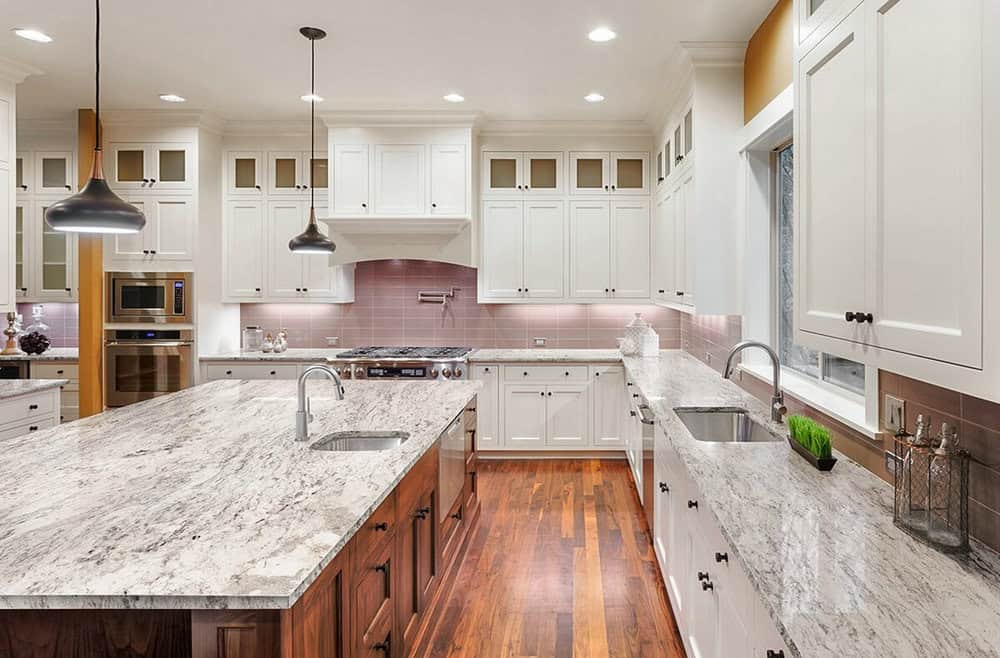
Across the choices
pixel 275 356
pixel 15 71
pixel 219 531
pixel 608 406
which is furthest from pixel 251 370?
pixel 219 531

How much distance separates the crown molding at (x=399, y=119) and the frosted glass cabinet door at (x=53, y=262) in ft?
7.77

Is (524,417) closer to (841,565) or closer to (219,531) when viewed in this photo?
(219,531)

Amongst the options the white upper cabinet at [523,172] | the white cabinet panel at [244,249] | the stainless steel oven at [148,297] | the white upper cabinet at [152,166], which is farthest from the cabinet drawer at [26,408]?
the white upper cabinet at [523,172]

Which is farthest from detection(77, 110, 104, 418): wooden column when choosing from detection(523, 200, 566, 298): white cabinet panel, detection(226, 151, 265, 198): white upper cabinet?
detection(523, 200, 566, 298): white cabinet panel

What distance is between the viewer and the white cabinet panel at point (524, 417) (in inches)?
212

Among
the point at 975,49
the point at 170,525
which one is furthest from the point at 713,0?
the point at 170,525

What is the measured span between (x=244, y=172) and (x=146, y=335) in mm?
1562

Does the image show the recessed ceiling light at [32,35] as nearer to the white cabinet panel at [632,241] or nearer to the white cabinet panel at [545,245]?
the white cabinet panel at [545,245]

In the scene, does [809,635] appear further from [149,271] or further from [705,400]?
[149,271]

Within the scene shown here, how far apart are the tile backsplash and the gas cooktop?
385cm

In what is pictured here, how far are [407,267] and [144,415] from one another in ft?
10.5

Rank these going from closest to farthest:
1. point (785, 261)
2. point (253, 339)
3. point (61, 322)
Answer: point (785, 261)
point (253, 339)
point (61, 322)

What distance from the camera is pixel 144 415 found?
291 cm

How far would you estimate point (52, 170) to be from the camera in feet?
17.5
